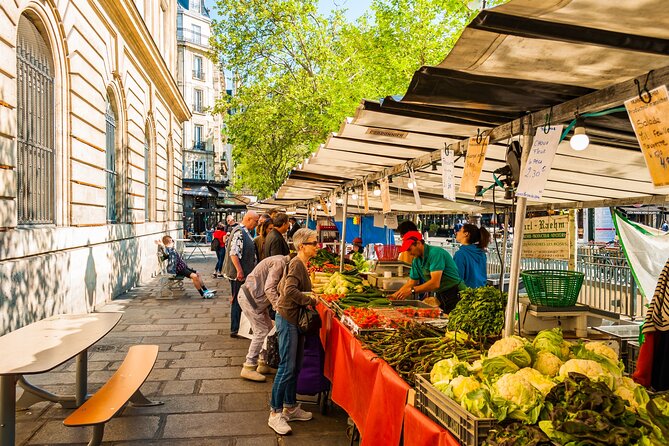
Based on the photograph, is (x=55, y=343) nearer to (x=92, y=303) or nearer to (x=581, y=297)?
(x=92, y=303)

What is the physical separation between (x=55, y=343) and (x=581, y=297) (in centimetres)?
1127

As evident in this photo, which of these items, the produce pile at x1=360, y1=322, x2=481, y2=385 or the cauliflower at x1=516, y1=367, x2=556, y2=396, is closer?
the cauliflower at x1=516, y1=367, x2=556, y2=396

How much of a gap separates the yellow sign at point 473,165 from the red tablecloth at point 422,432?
1.68 meters

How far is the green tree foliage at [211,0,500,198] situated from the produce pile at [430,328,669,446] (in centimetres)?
1727

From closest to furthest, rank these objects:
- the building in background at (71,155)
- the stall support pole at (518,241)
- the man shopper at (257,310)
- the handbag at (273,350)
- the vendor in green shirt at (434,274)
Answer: the stall support pole at (518,241) < the handbag at (273,350) < the man shopper at (257,310) < the vendor in green shirt at (434,274) < the building in background at (71,155)

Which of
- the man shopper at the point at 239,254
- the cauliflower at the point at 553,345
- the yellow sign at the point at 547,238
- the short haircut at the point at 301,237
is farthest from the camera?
the man shopper at the point at 239,254

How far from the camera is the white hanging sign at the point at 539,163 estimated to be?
3152mm

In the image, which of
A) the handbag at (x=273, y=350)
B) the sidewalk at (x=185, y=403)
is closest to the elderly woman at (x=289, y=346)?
the sidewalk at (x=185, y=403)

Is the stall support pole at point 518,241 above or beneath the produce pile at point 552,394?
above

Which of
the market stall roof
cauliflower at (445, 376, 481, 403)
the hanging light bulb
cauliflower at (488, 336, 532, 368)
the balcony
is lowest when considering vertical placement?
cauliflower at (445, 376, 481, 403)

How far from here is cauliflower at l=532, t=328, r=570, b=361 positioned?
303 centimetres

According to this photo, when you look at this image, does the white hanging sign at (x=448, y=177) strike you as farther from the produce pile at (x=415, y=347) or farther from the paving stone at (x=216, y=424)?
the paving stone at (x=216, y=424)

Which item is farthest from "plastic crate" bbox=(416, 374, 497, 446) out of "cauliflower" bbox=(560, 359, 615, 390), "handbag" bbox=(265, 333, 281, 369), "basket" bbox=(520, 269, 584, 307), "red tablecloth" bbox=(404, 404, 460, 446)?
"handbag" bbox=(265, 333, 281, 369)

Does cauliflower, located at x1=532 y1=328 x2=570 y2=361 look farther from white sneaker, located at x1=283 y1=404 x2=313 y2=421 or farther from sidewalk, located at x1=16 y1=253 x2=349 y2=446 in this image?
white sneaker, located at x1=283 y1=404 x2=313 y2=421
